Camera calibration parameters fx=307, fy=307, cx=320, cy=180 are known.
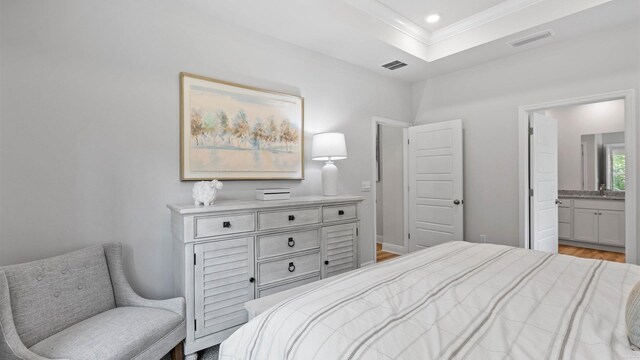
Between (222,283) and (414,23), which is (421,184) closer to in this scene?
(414,23)

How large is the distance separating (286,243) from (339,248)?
572 mm

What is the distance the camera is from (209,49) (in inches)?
102

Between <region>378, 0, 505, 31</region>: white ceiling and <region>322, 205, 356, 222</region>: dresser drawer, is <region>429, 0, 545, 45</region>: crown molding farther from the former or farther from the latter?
<region>322, 205, 356, 222</region>: dresser drawer

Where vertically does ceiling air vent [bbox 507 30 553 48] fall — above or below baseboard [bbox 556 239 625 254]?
above

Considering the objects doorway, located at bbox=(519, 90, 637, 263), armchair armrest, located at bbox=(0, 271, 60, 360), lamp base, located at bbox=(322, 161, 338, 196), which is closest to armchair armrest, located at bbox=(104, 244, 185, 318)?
armchair armrest, located at bbox=(0, 271, 60, 360)

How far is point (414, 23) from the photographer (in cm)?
327

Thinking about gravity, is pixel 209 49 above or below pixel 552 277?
above

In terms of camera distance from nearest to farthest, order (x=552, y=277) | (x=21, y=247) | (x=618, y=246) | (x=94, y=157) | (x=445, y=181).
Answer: (x=552, y=277), (x=21, y=247), (x=94, y=157), (x=445, y=181), (x=618, y=246)

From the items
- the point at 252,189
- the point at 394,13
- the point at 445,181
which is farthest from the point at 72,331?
the point at 445,181

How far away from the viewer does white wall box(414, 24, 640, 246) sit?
9.69ft

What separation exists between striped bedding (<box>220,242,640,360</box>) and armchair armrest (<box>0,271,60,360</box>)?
884mm

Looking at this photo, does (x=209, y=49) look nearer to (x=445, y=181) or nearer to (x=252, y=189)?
(x=252, y=189)

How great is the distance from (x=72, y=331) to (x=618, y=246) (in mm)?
6439

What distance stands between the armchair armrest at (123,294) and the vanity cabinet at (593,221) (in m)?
5.90
